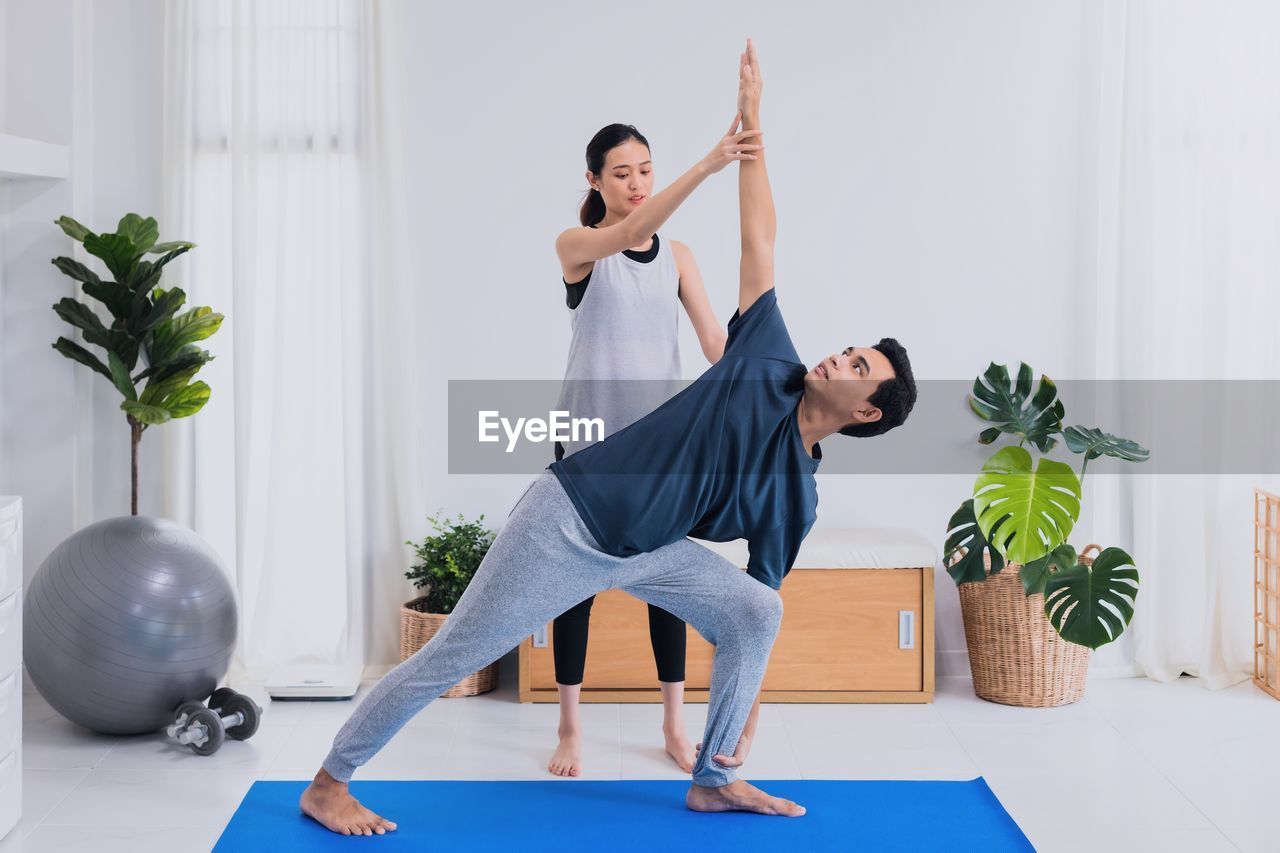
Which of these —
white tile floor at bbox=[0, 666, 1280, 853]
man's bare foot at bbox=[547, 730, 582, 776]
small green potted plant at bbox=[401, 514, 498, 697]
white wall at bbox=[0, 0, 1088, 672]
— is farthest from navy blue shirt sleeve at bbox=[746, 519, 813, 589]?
white wall at bbox=[0, 0, 1088, 672]

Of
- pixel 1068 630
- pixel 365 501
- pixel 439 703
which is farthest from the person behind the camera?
pixel 365 501

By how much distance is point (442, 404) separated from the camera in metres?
A: 3.75

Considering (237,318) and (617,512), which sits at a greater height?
(237,318)

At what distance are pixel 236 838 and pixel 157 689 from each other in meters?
0.71

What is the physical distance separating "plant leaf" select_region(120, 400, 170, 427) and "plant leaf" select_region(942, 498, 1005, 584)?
230 centimetres

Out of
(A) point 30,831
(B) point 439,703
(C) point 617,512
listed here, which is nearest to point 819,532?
(B) point 439,703

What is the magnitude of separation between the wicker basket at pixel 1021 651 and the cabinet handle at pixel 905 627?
22 cm

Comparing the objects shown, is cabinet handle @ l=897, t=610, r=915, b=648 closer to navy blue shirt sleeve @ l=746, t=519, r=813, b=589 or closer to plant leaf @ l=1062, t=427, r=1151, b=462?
plant leaf @ l=1062, t=427, r=1151, b=462

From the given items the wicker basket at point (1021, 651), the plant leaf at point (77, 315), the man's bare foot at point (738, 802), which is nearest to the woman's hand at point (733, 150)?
the man's bare foot at point (738, 802)

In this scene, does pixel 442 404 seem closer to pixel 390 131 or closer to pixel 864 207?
pixel 390 131

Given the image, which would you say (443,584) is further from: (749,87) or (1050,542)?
(749,87)

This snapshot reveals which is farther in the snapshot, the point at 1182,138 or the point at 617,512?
the point at 1182,138

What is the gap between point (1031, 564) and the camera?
331 centimetres

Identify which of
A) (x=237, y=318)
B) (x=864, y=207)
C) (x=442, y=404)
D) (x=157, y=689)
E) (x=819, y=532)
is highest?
(x=864, y=207)
